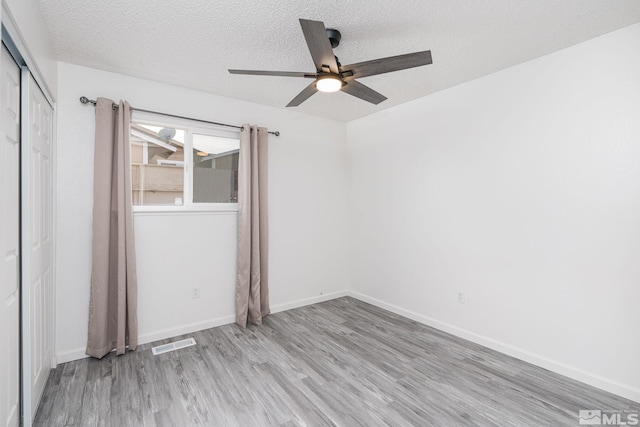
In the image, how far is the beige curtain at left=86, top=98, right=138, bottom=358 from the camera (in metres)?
2.57

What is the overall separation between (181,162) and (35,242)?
58.2 inches

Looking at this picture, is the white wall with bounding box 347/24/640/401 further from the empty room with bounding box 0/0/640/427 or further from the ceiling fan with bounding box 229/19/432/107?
the ceiling fan with bounding box 229/19/432/107

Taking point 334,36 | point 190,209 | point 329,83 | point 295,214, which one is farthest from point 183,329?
point 334,36

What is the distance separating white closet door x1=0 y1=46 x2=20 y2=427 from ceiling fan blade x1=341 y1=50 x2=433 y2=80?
1.74 metres

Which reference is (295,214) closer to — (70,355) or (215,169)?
(215,169)

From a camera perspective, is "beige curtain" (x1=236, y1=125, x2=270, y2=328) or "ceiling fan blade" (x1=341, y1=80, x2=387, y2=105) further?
"beige curtain" (x1=236, y1=125, x2=270, y2=328)

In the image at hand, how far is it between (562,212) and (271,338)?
2735 millimetres

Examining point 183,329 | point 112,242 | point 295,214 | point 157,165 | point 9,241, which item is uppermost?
point 157,165

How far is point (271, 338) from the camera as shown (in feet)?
9.94

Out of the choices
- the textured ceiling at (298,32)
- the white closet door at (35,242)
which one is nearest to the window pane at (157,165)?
the textured ceiling at (298,32)

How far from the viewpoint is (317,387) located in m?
2.24

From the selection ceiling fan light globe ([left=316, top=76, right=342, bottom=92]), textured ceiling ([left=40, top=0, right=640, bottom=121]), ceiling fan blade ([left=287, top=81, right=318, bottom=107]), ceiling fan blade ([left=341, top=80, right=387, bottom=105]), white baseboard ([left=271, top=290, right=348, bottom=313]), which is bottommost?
white baseboard ([left=271, top=290, right=348, bottom=313])

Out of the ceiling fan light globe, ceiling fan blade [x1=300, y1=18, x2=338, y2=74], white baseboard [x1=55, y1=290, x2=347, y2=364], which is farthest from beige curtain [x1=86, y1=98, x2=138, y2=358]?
ceiling fan blade [x1=300, y1=18, x2=338, y2=74]

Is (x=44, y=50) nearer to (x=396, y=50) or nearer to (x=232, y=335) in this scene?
(x=396, y=50)
